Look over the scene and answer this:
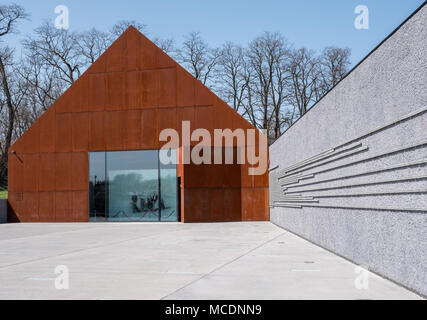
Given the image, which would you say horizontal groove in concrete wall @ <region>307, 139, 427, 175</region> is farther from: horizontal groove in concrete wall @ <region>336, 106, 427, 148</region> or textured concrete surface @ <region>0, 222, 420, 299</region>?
textured concrete surface @ <region>0, 222, 420, 299</region>

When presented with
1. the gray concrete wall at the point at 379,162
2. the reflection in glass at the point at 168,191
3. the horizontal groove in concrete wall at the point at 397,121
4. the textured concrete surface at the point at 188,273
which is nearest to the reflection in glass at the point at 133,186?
the reflection in glass at the point at 168,191

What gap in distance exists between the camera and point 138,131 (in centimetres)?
2847

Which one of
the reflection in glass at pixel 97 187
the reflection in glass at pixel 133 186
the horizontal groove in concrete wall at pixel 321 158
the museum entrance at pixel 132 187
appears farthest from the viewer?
the reflection in glass at pixel 97 187

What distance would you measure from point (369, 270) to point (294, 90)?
3810 cm

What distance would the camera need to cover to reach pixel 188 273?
28.2 ft

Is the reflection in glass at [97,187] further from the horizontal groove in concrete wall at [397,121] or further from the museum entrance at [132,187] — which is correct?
the horizontal groove in concrete wall at [397,121]

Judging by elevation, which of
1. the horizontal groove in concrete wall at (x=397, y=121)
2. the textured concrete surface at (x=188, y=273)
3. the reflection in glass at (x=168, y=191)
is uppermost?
the horizontal groove in concrete wall at (x=397, y=121)

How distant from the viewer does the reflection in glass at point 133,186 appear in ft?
92.2

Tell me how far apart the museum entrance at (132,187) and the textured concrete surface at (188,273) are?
1402 cm

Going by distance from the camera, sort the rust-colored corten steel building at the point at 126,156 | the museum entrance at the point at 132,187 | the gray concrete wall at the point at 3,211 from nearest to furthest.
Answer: the rust-colored corten steel building at the point at 126,156, the museum entrance at the point at 132,187, the gray concrete wall at the point at 3,211

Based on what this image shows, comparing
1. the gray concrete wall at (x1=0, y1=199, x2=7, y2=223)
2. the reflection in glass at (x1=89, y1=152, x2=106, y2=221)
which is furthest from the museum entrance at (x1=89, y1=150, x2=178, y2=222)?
the gray concrete wall at (x1=0, y1=199, x2=7, y2=223)

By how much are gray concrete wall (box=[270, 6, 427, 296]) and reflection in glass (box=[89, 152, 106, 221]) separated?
57.1 feet

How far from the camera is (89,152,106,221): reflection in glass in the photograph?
28.7 m
